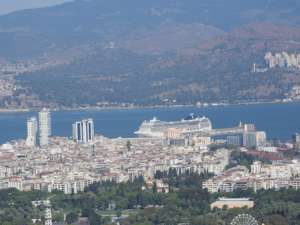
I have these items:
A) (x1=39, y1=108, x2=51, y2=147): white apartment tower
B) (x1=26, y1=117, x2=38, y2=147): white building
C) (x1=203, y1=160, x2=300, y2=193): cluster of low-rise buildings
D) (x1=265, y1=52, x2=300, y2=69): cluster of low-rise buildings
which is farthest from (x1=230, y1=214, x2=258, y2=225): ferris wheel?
(x1=265, y1=52, x2=300, y2=69): cluster of low-rise buildings

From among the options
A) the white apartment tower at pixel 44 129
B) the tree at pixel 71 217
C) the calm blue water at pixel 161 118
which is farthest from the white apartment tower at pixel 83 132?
the tree at pixel 71 217

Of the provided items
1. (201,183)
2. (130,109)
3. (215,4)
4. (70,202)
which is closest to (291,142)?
(201,183)

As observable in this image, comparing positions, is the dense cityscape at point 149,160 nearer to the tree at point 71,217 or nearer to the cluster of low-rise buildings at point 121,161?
the cluster of low-rise buildings at point 121,161

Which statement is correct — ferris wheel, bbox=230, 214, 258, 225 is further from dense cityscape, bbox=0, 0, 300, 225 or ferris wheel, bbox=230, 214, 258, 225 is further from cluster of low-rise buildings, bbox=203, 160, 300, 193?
cluster of low-rise buildings, bbox=203, 160, 300, 193

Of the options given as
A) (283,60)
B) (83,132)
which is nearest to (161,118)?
(83,132)

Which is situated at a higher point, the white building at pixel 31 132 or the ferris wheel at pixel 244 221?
the white building at pixel 31 132

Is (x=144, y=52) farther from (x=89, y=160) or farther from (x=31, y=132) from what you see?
(x=89, y=160)
